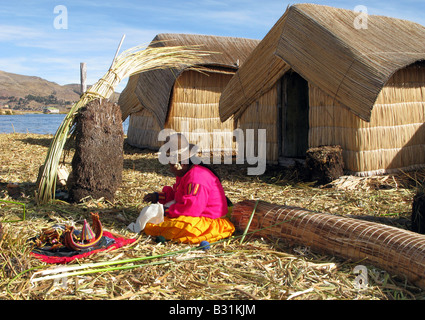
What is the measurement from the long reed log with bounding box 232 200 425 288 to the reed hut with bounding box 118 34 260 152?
5552 mm

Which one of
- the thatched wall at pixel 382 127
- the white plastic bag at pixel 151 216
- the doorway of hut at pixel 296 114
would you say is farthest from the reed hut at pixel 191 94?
the white plastic bag at pixel 151 216

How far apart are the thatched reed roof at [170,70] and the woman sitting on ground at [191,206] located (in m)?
5.31

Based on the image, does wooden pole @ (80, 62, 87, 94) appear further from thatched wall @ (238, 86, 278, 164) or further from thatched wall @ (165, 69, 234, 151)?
thatched wall @ (238, 86, 278, 164)

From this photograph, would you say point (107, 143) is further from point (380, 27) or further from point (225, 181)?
point (380, 27)

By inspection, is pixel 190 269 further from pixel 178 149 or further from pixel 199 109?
pixel 199 109

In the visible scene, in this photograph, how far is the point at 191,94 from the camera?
9766mm

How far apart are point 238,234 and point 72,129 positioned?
251 cm

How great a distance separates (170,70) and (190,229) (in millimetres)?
6033

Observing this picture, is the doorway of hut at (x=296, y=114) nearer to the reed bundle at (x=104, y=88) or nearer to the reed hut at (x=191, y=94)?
the reed hut at (x=191, y=94)

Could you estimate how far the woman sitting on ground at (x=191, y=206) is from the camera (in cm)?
373
